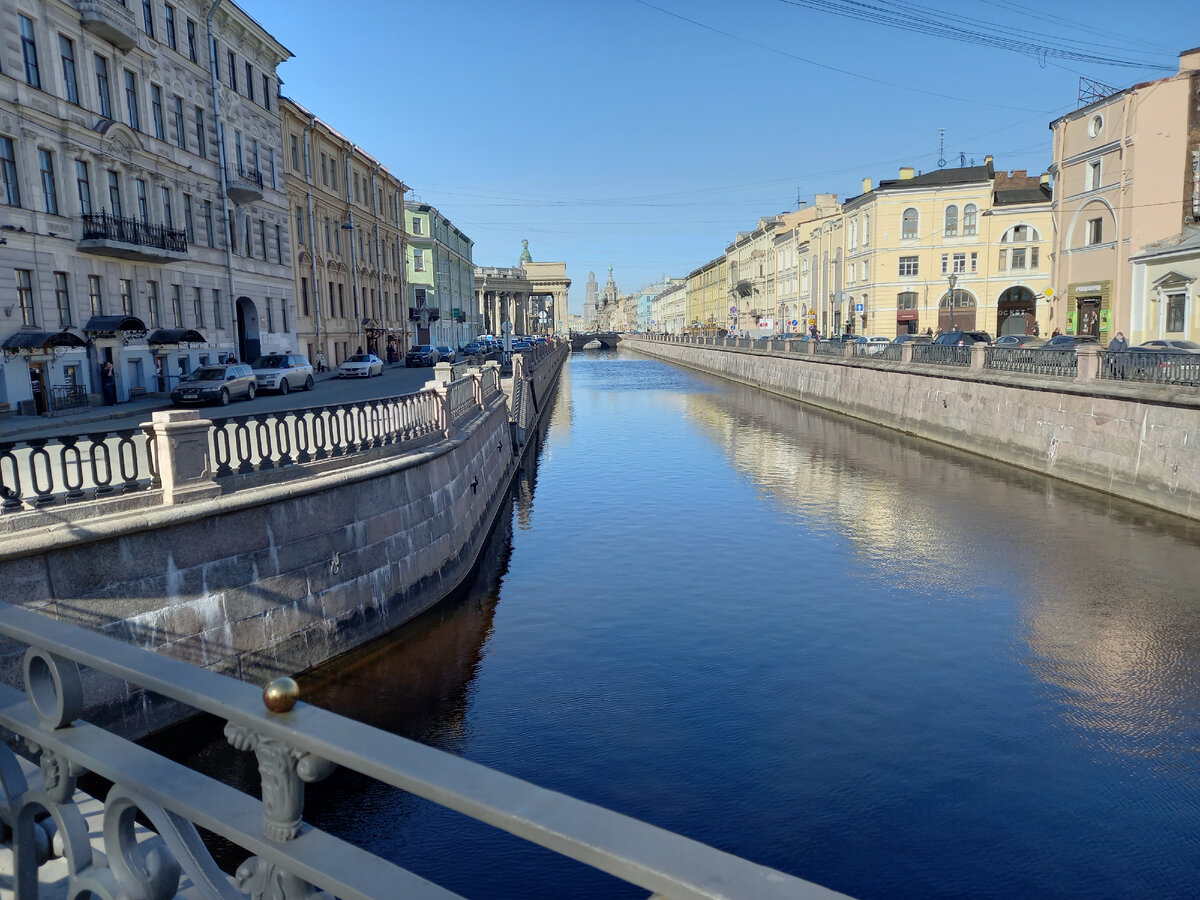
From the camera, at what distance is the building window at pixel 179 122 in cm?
3091

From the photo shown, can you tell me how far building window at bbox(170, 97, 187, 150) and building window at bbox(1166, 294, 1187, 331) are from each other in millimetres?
37039

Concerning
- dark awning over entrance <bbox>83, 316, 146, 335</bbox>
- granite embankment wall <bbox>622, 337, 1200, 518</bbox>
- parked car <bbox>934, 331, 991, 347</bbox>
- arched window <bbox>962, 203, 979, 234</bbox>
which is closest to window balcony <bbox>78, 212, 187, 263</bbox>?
dark awning over entrance <bbox>83, 316, 146, 335</bbox>

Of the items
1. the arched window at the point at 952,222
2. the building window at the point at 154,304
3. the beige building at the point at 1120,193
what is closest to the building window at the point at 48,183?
the building window at the point at 154,304

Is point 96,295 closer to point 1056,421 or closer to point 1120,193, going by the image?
point 1056,421

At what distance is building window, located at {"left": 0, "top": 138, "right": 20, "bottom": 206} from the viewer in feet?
72.8

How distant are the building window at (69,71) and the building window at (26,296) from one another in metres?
5.68

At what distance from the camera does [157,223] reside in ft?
95.7

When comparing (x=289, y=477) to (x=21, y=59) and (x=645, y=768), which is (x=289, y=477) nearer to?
(x=645, y=768)

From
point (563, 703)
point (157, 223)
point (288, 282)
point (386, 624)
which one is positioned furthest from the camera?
point (288, 282)

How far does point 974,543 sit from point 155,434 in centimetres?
1392

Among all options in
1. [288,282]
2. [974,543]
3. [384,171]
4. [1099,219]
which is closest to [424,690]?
[974,543]

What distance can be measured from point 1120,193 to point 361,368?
1329 inches

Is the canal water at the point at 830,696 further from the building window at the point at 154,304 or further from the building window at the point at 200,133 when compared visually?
the building window at the point at 200,133

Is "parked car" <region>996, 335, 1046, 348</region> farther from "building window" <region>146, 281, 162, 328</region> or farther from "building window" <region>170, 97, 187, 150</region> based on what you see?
"building window" <region>170, 97, 187, 150</region>
